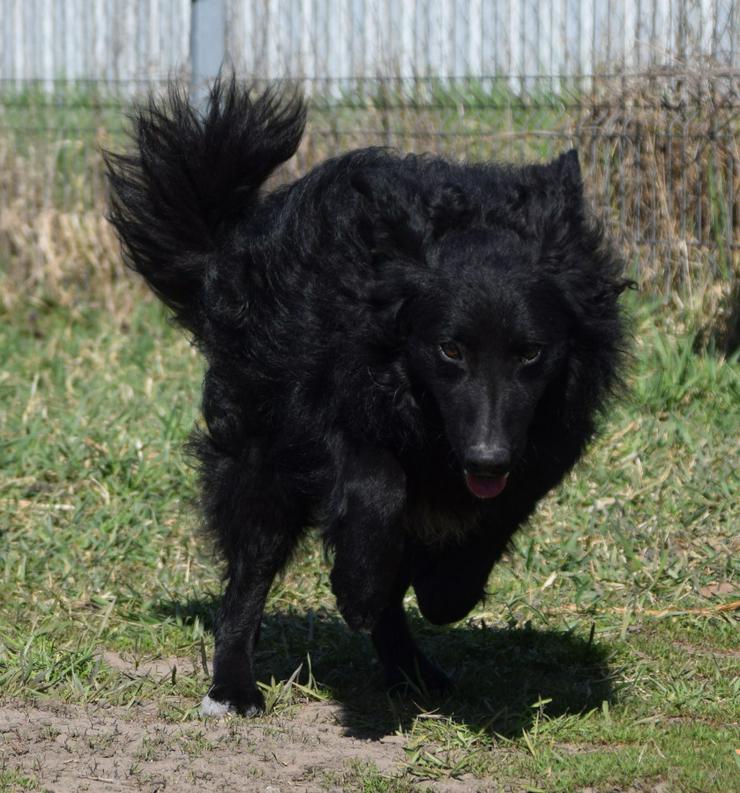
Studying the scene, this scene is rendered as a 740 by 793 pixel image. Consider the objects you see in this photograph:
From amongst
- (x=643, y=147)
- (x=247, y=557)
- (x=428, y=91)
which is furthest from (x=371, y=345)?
(x=428, y=91)

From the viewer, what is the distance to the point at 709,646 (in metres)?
4.62

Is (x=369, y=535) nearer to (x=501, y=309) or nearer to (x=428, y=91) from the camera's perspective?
(x=501, y=309)

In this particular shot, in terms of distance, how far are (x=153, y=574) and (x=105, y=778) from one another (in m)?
1.93

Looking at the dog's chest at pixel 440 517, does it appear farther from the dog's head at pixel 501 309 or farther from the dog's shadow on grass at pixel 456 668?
the dog's shadow on grass at pixel 456 668

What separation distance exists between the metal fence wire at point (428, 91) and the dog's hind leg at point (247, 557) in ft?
13.3

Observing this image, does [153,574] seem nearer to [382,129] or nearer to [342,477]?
[342,477]

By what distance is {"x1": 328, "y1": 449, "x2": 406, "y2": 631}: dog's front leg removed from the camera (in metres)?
3.58

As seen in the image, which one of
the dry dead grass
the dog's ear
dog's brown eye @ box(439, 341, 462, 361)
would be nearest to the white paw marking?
dog's brown eye @ box(439, 341, 462, 361)

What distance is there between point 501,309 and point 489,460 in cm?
39

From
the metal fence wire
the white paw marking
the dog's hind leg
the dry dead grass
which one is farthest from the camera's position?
the metal fence wire

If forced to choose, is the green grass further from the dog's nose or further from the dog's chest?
the dog's nose

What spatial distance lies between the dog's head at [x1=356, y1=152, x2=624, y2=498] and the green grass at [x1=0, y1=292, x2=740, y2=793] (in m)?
0.45

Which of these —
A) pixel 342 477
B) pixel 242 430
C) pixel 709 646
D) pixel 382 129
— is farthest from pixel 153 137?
pixel 382 129

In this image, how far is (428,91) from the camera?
8492 mm
